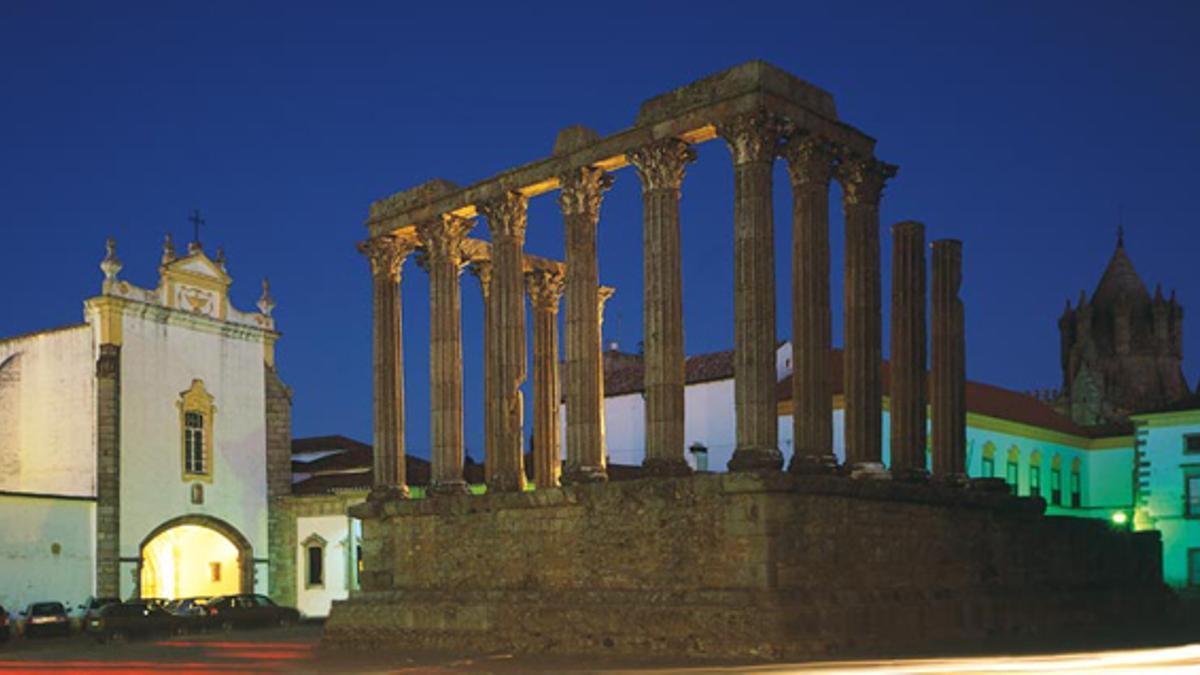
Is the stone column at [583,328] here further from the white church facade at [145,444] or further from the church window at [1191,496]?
the church window at [1191,496]

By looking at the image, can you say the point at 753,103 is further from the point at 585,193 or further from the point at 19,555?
the point at 19,555

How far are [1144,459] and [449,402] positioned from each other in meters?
32.9

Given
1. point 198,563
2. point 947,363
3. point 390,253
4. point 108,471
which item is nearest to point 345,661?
point 390,253

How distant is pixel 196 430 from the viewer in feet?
154

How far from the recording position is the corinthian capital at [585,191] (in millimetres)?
27531

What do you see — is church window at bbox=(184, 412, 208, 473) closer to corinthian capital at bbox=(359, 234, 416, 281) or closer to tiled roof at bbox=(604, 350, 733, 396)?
tiled roof at bbox=(604, 350, 733, 396)

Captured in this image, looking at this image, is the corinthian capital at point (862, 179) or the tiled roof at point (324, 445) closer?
the corinthian capital at point (862, 179)

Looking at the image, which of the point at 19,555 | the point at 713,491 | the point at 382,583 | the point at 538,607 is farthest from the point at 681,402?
the point at 19,555

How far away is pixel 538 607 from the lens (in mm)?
26188

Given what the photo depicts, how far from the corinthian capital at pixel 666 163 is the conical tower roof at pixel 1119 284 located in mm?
72103

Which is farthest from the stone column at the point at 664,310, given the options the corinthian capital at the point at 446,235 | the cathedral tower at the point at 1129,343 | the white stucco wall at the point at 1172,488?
the cathedral tower at the point at 1129,343

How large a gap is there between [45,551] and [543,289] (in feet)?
57.2

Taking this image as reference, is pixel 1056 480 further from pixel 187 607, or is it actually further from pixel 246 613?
pixel 187 607

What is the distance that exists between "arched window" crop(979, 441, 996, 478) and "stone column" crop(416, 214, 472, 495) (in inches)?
1136
